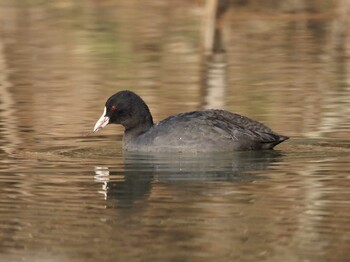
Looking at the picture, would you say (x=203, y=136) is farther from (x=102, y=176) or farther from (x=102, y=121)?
(x=102, y=176)

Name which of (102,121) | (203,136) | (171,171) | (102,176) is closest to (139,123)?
(102,121)

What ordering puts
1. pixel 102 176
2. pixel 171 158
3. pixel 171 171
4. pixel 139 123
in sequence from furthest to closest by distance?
1. pixel 139 123
2. pixel 171 158
3. pixel 171 171
4. pixel 102 176

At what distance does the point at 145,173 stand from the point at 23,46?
14339mm

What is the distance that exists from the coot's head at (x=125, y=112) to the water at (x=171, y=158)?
34 cm

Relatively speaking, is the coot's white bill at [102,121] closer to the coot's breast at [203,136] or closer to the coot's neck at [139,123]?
the coot's neck at [139,123]

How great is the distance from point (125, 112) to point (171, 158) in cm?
114

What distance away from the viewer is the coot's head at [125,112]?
1465 cm

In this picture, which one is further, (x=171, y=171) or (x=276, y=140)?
(x=276, y=140)

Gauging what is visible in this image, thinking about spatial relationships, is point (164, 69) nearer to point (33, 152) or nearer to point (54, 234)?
point (33, 152)

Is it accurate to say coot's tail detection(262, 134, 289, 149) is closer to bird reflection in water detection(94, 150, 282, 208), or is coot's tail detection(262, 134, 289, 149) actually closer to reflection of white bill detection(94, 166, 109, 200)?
bird reflection in water detection(94, 150, 282, 208)

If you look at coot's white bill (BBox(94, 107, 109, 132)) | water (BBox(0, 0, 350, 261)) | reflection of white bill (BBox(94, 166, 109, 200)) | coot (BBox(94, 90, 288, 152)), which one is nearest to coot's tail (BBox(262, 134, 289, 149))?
coot (BBox(94, 90, 288, 152))

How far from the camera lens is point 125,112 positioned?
14.7 metres

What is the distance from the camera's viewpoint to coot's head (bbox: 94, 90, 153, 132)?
1465 centimetres

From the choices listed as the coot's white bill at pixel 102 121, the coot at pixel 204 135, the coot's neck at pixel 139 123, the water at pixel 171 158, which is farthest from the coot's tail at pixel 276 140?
the coot's white bill at pixel 102 121
